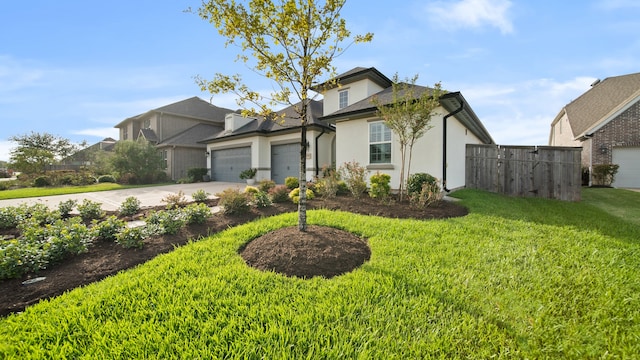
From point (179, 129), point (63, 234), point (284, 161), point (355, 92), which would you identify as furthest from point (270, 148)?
point (179, 129)

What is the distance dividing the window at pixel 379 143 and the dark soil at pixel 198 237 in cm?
560

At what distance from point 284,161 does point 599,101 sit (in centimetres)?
2232

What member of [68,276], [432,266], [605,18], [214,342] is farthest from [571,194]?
[68,276]

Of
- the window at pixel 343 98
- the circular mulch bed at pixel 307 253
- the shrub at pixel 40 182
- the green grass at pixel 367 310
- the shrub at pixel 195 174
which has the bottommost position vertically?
the green grass at pixel 367 310

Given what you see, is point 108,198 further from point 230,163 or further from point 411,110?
point 411,110

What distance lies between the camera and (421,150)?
8.70m

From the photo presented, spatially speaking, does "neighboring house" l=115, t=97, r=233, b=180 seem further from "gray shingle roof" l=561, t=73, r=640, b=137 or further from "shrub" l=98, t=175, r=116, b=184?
"gray shingle roof" l=561, t=73, r=640, b=137

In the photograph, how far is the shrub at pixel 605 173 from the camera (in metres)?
12.8

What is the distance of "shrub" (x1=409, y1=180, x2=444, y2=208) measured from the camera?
6242 millimetres

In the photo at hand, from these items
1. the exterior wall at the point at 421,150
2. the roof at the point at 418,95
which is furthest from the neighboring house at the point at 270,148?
the roof at the point at 418,95

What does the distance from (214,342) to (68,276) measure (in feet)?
8.82

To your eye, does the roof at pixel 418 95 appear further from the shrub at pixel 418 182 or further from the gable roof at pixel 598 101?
the gable roof at pixel 598 101

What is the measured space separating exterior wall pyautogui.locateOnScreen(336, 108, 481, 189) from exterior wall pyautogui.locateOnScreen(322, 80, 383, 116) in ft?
8.48

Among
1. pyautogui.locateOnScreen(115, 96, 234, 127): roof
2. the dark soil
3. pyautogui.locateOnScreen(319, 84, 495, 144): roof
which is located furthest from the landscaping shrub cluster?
pyautogui.locateOnScreen(115, 96, 234, 127): roof
